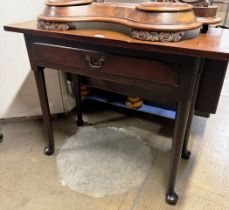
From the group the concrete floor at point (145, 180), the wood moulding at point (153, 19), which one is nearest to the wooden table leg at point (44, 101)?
the concrete floor at point (145, 180)

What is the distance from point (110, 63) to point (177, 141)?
39 cm

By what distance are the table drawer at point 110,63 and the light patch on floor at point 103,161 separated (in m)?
0.59

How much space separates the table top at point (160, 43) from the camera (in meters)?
0.60

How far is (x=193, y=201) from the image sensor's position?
1008mm

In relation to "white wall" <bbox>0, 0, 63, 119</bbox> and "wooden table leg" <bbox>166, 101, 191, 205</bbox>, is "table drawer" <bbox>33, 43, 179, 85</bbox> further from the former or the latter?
"white wall" <bbox>0, 0, 63, 119</bbox>

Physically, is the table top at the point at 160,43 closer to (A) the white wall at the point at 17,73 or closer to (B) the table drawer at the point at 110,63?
(B) the table drawer at the point at 110,63

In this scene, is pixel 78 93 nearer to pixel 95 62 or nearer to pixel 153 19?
pixel 95 62

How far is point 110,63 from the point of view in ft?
2.59

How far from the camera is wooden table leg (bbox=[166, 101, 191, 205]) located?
0.76 meters

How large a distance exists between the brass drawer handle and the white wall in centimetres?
70

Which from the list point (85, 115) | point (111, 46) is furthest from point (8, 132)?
point (111, 46)

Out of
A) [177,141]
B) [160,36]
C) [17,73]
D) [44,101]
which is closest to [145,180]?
[177,141]

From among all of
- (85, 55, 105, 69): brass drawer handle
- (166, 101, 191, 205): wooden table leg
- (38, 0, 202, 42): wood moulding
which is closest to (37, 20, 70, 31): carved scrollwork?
(38, 0, 202, 42): wood moulding

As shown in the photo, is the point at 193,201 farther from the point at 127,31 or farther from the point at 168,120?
the point at 127,31
